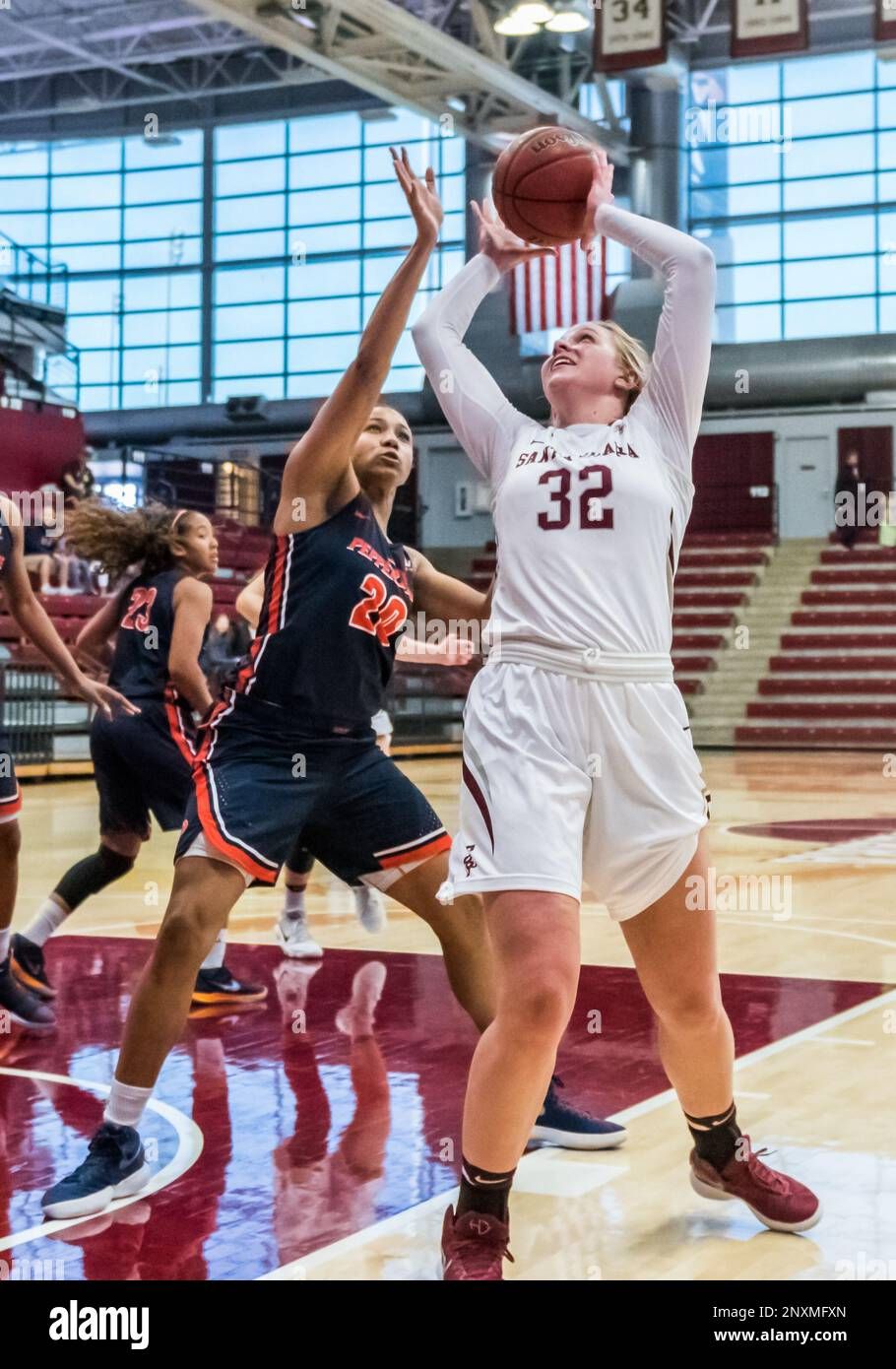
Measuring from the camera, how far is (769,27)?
1264 cm

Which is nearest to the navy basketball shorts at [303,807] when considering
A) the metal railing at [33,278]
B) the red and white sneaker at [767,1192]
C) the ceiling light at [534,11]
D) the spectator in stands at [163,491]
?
the red and white sneaker at [767,1192]

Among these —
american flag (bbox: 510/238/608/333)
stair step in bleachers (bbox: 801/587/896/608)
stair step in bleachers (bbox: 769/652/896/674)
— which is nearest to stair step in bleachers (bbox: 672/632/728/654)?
stair step in bleachers (bbox: 769/652/896/674)

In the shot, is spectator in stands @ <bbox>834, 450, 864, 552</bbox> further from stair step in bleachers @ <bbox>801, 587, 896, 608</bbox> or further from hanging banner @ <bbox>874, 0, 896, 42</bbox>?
hanging banner @ <bbox>874, 0, 896, 42</bbox>

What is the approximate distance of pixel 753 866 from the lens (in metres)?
9.30

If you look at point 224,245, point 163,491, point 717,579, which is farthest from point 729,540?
point 224,245

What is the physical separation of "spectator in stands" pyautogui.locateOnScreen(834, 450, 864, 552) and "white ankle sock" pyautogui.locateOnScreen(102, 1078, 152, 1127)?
2459 centimetres

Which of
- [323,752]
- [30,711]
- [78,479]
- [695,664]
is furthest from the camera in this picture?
[695,664]

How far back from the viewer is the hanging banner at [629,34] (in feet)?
46.5

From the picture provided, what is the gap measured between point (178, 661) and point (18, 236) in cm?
2987

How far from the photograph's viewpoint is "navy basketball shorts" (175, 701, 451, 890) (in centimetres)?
375

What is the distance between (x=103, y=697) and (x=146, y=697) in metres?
0.44

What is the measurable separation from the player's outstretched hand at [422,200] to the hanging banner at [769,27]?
33.1ft

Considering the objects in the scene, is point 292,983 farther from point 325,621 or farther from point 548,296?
point 548,296

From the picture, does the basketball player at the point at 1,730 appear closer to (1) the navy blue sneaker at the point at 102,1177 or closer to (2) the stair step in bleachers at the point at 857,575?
(1) the navy blue sneaker at the point at 102,1177
